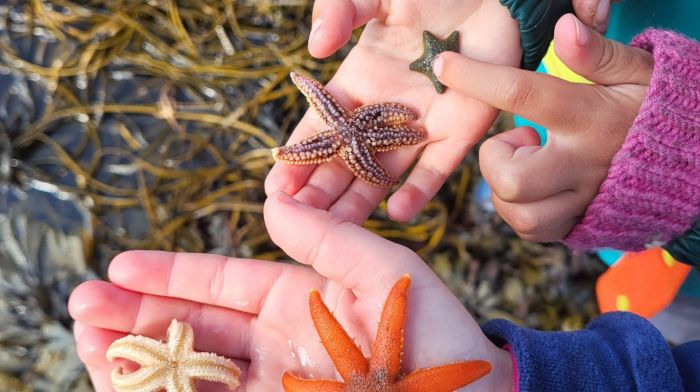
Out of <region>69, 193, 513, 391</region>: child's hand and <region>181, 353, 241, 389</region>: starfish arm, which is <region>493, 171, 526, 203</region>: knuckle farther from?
<region>181, 353, 241, 389</region>: starfish arm

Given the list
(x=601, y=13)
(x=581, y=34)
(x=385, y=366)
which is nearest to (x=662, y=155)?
(x=581, y=34)

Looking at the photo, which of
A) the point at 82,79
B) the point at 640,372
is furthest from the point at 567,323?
Result: the point at 82,79

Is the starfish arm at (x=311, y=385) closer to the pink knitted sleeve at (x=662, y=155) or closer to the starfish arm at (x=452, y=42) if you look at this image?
the pink knitted sleeve at (x=662, y=155)

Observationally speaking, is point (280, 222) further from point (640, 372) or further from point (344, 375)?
point (640, 372)

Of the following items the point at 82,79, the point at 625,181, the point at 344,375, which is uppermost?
the point at 625,181

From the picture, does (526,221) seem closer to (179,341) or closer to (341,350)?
(341,350)

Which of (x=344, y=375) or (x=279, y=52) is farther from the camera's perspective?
(x=279, y=52)
